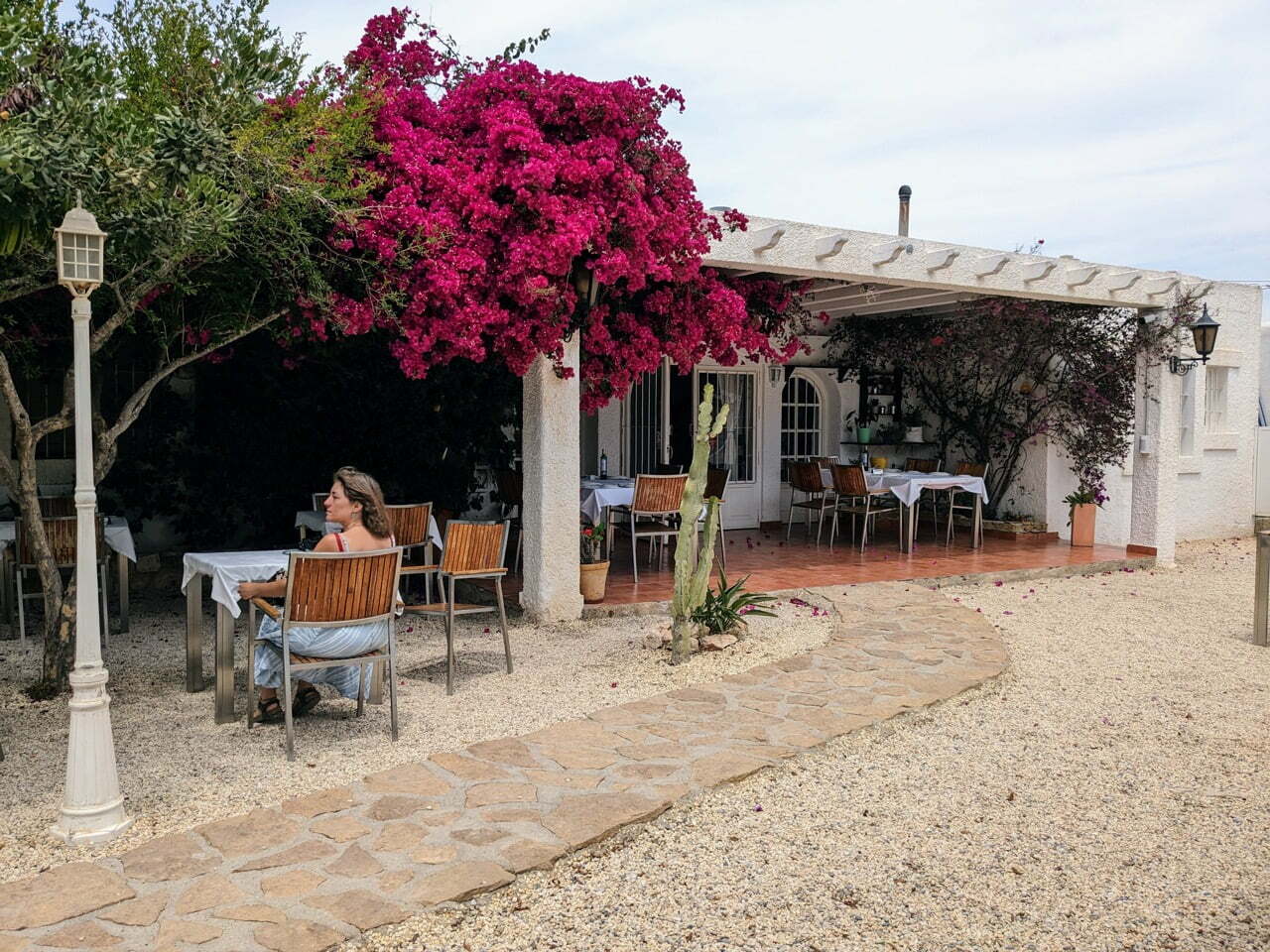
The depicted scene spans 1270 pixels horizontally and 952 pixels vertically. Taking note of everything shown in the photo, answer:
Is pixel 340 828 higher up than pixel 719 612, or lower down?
lower down

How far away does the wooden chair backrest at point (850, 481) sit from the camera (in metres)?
9.84

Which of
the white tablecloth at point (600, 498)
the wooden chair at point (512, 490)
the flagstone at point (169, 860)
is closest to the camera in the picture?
the flagstone at point (169, 860)

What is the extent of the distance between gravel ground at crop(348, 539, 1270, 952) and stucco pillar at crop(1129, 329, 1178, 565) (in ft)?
17.2

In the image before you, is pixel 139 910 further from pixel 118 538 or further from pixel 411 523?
pixel 118 538

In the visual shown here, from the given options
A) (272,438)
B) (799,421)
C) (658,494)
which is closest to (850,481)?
(799,421)

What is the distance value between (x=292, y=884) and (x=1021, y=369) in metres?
10.5

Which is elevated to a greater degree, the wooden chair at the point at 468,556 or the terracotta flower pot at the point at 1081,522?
the wooden chair at the point at 468,556

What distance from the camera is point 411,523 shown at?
6.71 metres

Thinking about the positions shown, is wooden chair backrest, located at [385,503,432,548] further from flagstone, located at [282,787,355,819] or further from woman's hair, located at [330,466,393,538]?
flagstone, located at [282,787,355,819]

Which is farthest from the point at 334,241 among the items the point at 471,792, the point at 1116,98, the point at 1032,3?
the point at 1116,98

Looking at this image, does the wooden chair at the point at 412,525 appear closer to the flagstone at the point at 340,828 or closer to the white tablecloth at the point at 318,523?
the white tablecloth at the point at 318,523

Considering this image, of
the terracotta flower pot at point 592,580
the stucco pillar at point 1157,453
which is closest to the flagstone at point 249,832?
the terracotta flower pot at point 592,580

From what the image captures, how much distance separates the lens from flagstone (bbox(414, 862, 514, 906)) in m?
2.75

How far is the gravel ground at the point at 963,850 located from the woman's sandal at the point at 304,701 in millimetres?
1997
